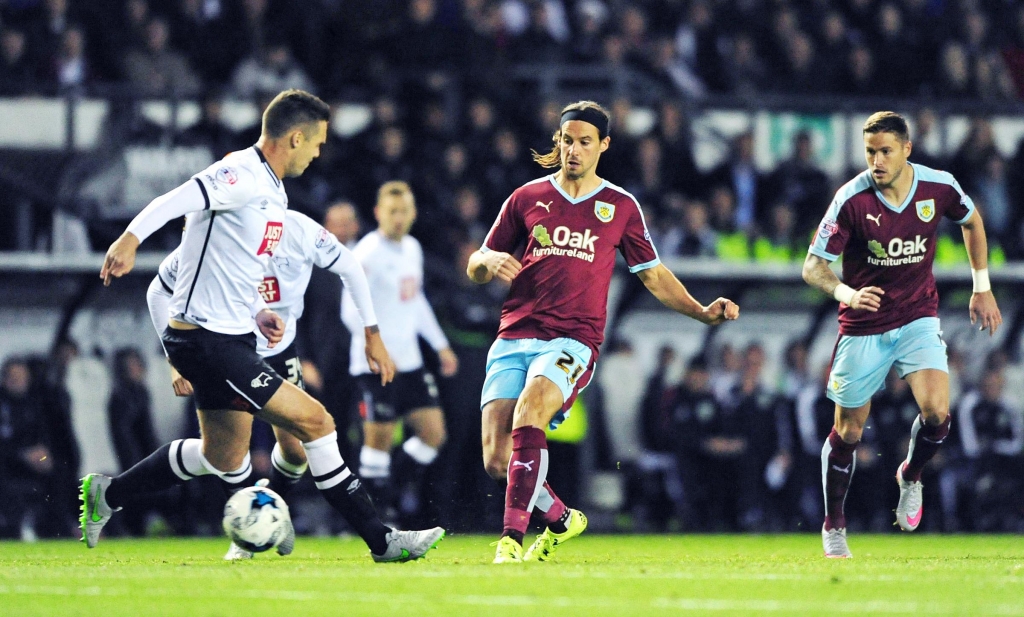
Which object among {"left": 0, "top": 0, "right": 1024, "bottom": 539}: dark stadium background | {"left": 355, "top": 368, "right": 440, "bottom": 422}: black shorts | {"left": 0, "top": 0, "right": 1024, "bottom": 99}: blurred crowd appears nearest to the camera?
{"left": 355, "top": 368, "right": 440, "bottom": 422}: black shorts

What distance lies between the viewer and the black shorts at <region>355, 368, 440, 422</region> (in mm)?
12641

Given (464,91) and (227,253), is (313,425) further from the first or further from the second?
(464,91)

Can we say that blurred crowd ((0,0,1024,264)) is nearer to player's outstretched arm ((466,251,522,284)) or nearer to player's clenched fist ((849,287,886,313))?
player's outstretched arm ((466,251,522,284))

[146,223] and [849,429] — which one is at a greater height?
[146,223]

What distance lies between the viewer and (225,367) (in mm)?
8250

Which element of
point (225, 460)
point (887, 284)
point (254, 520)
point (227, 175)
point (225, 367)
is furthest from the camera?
point (887, 284)

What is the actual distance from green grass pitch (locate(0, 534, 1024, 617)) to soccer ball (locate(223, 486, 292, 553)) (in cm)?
14

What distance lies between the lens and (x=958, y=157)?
54.5 ft

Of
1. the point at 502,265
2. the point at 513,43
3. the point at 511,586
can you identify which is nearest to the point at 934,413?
the point at 502,265

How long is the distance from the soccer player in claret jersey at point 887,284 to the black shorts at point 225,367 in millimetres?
3271

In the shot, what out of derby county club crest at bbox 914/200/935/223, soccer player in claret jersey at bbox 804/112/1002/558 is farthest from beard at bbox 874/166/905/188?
derby county club crest at bbox 914/200/935/223

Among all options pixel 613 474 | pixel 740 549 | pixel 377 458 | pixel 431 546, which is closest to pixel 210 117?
pixel 377 458

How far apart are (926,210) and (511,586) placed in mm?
3944

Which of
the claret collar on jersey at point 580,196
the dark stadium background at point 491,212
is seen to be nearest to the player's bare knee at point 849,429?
→ the claret collar on jersey at point 580,196
